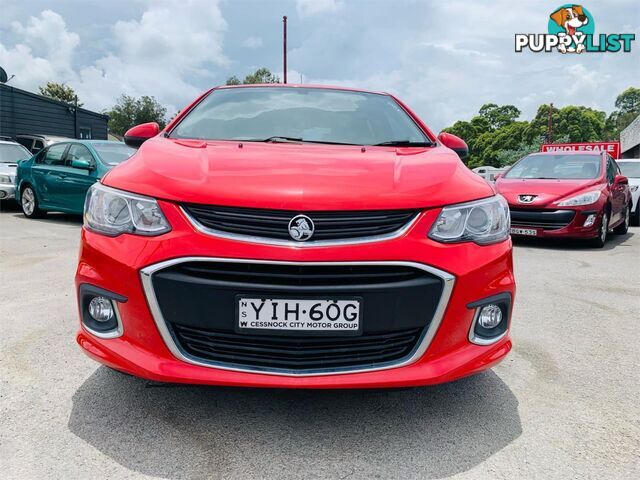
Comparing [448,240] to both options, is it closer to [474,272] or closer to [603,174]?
[474,272]

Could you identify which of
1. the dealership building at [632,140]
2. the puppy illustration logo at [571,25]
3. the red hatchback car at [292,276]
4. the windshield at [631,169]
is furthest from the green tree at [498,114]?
the red hatchback car at [292,276]

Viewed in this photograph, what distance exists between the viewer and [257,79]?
148 ft

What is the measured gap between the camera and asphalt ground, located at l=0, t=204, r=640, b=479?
2.01 meters

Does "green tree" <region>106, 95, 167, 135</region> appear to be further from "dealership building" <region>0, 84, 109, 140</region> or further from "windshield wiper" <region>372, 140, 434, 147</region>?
"windshield wiper" <region>372, 140, 434, 147</region>

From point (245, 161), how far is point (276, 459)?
3.86ft

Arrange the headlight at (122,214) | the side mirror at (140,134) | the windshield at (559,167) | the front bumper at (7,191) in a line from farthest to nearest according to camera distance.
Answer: the front bumper at (7,191) → the windshield at (559,167) → the side mirror at (140,134) → the headlight at (122,214)

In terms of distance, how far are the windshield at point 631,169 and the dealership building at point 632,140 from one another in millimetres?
26193

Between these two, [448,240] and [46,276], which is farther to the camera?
[46,276]

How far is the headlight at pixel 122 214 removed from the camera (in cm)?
211

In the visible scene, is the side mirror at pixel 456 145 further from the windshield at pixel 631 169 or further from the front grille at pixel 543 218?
the windshield at pixel 631 169

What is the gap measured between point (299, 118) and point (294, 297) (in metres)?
1.61

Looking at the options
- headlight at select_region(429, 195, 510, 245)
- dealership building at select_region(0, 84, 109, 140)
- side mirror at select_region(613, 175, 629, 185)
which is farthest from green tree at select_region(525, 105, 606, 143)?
headlight at select_region(429, 195, 510, 245)

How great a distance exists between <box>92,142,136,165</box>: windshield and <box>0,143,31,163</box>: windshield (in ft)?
12.0

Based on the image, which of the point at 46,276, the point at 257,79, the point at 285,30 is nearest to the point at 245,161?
the point at 46,276
